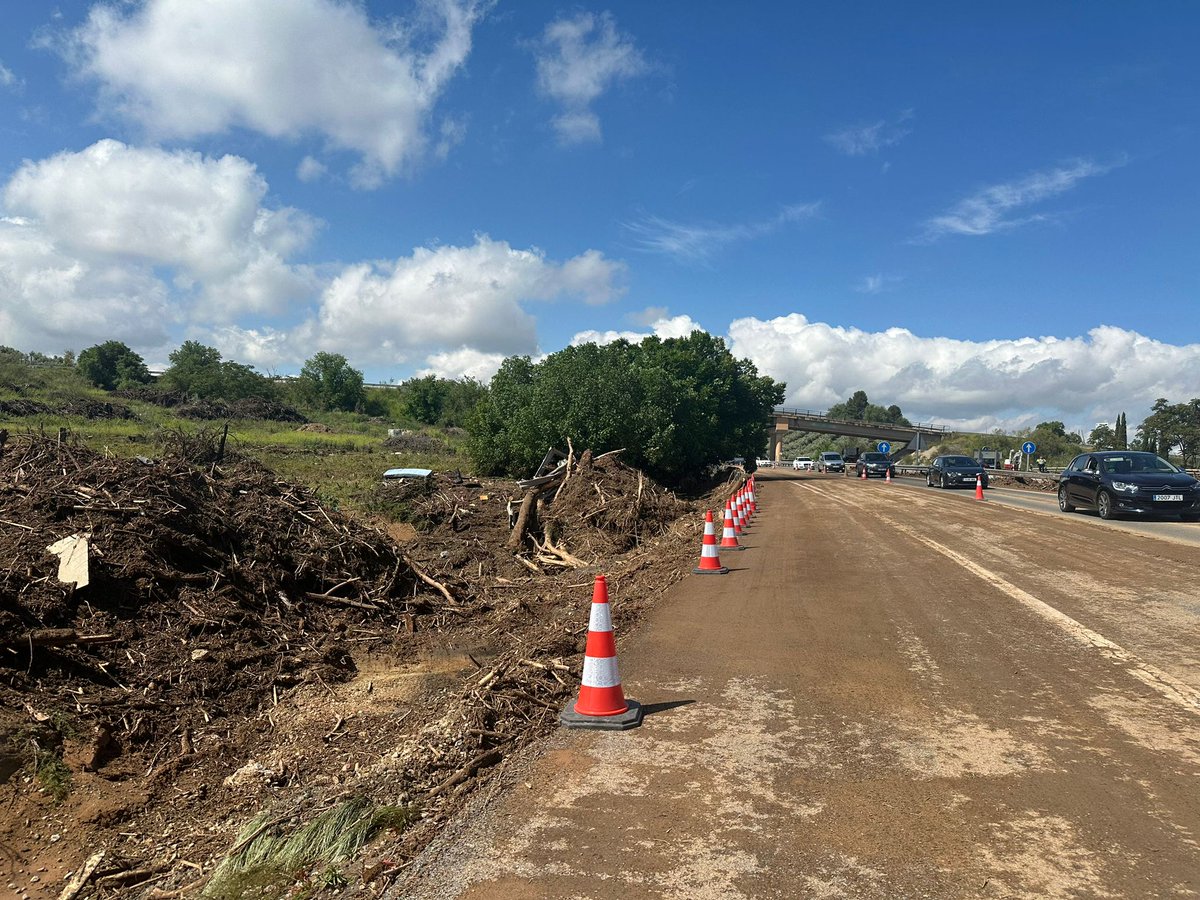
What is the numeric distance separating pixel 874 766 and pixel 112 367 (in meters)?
78.5

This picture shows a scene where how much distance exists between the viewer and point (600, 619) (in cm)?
491

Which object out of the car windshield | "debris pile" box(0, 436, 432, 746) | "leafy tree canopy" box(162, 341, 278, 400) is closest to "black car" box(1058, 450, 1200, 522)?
the car windshield

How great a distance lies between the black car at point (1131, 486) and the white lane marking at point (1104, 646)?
7968 mm

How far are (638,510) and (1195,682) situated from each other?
1262 cm

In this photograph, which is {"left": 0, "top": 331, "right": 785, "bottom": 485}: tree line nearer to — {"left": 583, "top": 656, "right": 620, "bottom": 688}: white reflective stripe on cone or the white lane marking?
the white lane marking

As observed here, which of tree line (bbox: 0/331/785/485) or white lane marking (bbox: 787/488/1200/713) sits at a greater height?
tree line (bbox: 0/331/785/485)

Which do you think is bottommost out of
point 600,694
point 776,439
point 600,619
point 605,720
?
point 605,720

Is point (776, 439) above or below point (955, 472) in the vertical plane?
above

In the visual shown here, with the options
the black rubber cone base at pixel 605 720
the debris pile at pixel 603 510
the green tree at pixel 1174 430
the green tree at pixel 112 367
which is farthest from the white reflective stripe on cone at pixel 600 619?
the green tree at pixel 112 367

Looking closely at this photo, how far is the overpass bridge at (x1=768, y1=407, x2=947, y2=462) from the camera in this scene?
86562 mm

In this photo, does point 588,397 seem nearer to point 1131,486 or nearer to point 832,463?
point 1131,486

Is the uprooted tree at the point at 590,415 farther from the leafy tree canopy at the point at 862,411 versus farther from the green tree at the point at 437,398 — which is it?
the leafy tree canopy at the point at 862,411

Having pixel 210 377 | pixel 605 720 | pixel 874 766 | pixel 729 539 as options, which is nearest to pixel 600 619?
pixel 605 720

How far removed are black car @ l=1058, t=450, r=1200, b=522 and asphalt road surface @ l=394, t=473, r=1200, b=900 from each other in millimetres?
9390
